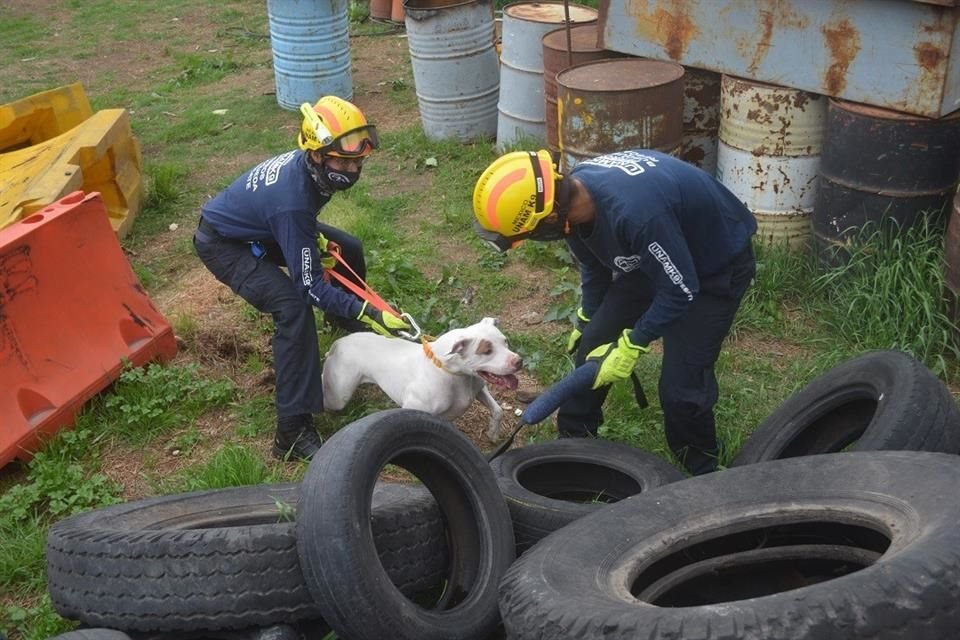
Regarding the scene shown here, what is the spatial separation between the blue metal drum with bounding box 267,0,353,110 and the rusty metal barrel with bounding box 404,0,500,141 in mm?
1411

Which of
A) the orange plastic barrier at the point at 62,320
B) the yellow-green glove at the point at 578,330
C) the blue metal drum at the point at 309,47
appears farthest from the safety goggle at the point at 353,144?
the blue metal drum at the point at 309,47

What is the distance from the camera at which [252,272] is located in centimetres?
571

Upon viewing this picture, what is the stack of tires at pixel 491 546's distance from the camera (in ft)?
11.0

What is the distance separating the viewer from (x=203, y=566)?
3770mm

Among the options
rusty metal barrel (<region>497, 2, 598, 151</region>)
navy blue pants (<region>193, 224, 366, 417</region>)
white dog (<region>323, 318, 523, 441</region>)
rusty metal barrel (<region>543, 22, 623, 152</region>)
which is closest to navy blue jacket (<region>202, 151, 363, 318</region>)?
navy blue pants (<region>193, 224, 366, 417</region>)

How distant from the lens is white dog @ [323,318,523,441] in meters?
5.23

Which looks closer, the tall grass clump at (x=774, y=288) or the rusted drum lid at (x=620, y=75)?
the tall grass clump at (x=774, y=288)

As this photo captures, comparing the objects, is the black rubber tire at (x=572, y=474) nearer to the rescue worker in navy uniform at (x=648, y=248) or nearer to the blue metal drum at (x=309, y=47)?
the rescue worker in navy uniform at (x=648, y=248)

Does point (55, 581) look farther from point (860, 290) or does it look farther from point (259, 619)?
point (860, 290)

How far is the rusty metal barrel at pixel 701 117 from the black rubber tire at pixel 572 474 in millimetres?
3471

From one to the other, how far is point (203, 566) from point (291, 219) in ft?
6.94

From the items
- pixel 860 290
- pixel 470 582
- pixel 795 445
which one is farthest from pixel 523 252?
pixel 470 582

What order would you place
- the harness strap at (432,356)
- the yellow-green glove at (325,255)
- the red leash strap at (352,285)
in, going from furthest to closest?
the yellow-green glove at (325,255), the red leash strap at (352,285), the harness strap at (432,356)

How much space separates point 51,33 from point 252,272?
12.3 m
